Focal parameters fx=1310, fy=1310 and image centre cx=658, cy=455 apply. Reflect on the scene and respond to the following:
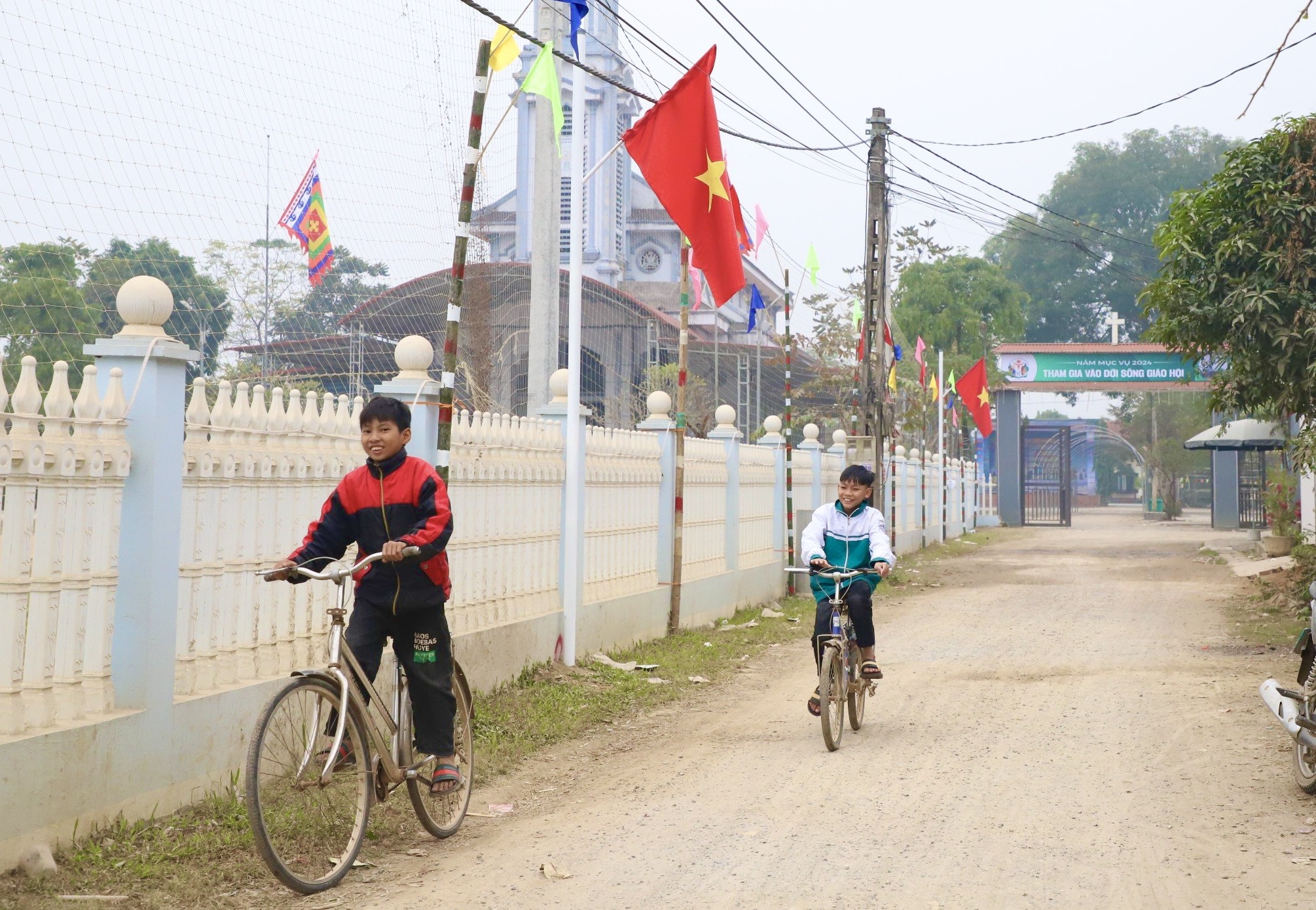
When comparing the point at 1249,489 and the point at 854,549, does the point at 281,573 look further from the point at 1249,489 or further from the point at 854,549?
the point at 1249,489

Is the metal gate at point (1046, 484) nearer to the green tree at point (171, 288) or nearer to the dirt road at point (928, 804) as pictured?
the dirt road at point (928, 804)

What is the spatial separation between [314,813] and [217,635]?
131cm

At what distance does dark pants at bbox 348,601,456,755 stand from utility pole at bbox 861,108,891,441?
1429 centimetres

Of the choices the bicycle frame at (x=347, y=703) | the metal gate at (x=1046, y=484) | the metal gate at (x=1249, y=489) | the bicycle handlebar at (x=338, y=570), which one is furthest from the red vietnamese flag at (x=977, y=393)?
the bicycle handlebar at (x=338, y=570)

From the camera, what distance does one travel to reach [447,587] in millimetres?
5203

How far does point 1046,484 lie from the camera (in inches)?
1775

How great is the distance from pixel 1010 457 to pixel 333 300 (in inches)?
1171

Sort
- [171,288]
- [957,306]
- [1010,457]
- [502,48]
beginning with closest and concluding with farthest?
[171,288]
[502,48]
[1010,457]
[957,306]

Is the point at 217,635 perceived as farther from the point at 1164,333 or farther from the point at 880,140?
the point at 880,140

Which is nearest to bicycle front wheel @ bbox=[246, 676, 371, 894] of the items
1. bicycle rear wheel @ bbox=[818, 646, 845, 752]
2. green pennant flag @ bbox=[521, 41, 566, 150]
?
bicycle rear wheel @ bbox=[818, 646, 845, 752]

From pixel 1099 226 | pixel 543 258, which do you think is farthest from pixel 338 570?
pixel 1099 226

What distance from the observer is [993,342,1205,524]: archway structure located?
37.0 metres

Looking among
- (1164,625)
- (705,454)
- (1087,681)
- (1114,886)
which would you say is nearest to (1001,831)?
(1114,886)

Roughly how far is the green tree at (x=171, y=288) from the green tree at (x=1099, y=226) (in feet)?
220
